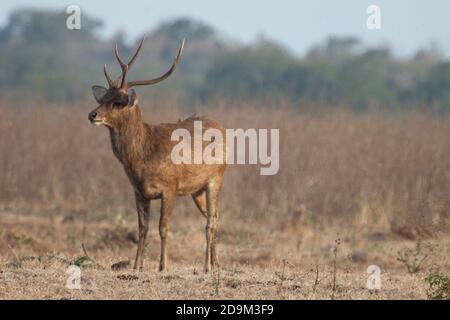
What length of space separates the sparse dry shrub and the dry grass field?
23 millimetres

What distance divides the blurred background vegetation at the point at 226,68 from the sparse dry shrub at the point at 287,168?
1.58 meters

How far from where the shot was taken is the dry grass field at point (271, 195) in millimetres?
13961

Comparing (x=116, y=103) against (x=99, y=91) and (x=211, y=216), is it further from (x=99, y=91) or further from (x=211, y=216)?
(x=211, y=216)

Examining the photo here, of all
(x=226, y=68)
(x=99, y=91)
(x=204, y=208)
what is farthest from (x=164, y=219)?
(x=226, y=68)

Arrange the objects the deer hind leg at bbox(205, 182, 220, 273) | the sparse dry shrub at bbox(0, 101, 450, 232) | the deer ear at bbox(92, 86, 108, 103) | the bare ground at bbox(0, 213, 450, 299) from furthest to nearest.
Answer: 1. the sparse dry shrub at bbox(0, 101, 450, 232)
2. the deer hind leg at bbox(205, 182, 220, 273)
3. the deer ear at bbox(92, 86, 108, 103)
4. the bare ground at bbox(0, 213, 450, 299)

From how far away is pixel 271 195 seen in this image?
17672 mm

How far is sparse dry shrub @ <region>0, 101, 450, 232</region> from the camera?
17156 mm

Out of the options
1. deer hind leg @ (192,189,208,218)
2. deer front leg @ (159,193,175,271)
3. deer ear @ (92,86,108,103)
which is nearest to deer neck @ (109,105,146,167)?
deer ear @ (92,86,108,103)

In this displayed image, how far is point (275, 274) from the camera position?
32.3ft

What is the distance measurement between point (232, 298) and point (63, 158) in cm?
1105

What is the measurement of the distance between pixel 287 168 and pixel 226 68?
22.2 meters

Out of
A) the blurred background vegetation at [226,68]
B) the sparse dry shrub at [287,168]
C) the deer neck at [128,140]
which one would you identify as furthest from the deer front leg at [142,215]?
the blurred background vegetation at [226,68]

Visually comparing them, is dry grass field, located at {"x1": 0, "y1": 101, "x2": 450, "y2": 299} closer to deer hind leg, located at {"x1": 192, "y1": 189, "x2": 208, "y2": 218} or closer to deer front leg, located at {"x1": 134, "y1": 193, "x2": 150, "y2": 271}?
deer front leg, located at {"x1": 134, "y1": 193, "x2": 150, "y2": 271}
